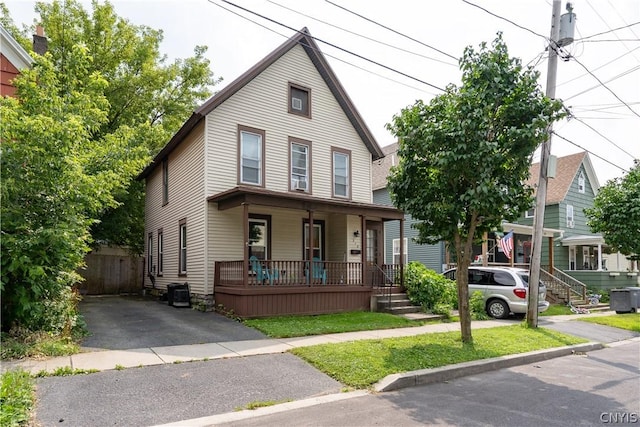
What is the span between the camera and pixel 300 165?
600 inches

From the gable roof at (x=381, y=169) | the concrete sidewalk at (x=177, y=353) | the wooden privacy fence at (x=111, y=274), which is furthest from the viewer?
the gable roof at (x=381, y=169)

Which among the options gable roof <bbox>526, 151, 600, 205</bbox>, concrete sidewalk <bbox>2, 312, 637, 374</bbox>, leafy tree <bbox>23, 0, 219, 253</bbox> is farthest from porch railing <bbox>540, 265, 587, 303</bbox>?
leafy tree <bbox>23, 0, 219, 253</bbox>

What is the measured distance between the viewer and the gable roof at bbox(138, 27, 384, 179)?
1350 cm

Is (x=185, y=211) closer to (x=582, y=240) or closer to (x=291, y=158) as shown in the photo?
(x=291, y=158)

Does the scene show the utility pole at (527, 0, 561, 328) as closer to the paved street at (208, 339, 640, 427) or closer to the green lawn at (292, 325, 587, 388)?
the green lawn at (292, 325, 587, 388)

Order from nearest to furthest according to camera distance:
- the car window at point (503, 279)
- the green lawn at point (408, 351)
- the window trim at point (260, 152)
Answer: the green lawn at point (408, 351) → the window trim at point (260, 152) → the car window at point (503, 279)

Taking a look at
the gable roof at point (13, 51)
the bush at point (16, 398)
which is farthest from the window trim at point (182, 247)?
the bush at point (16, 398)

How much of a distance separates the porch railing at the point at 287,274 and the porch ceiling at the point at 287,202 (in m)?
1.63

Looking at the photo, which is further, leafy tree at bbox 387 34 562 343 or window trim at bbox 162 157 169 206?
window trim at bbox 162 157 169 206

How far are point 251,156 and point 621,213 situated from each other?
1353 centimetres

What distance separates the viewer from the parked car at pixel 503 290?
45.3ft

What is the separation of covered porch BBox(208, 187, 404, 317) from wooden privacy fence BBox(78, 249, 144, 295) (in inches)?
361

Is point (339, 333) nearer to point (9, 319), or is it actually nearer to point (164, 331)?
point (164, 331)

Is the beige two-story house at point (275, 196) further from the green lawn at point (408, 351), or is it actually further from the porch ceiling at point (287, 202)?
the green lawn at point (408, 351)
